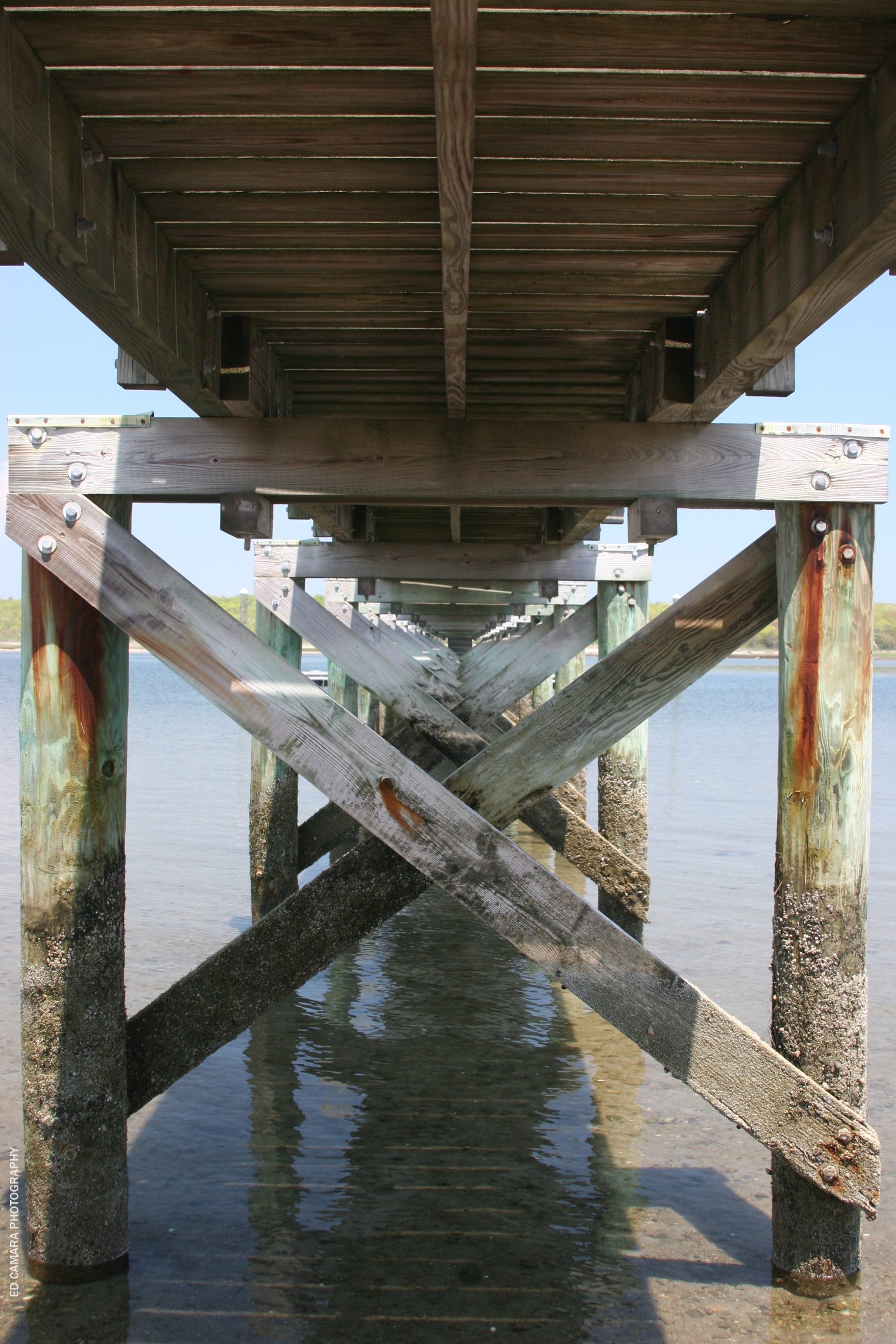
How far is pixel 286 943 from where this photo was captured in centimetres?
343

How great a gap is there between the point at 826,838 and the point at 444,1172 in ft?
6.35

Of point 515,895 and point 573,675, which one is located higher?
point 573,675

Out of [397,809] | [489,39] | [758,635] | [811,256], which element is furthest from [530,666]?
[758,635]

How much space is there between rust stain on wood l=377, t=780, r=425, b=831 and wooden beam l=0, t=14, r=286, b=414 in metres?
1.26

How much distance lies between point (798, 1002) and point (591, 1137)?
1.63 m

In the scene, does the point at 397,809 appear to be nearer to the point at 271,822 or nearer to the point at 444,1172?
the point at 444,1172

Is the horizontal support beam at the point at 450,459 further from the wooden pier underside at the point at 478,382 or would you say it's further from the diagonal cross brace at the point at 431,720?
the diagonal cross brace at the point at 431,720

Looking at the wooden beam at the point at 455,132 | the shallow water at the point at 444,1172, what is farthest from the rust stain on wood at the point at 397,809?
the shallow water at the point at 444,1172

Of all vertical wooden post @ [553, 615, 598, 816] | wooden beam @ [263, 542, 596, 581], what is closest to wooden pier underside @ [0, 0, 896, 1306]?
wooden beam @ [263, 542, 596, 581]

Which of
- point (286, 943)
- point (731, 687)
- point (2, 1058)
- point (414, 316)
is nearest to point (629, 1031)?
point (286, 943)

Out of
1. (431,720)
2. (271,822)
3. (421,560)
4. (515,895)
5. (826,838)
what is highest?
(421,560)

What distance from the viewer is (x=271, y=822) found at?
7.92 m

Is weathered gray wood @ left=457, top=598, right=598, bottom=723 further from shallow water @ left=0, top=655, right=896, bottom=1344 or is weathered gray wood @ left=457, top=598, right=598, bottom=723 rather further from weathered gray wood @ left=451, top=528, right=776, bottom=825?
weathered gray wood @ left=451, top=528, right=776, bottom=825

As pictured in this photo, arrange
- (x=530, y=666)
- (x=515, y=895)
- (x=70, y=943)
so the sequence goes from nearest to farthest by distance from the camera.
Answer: (x=515, y=895)
(x=70, y=943)
(x=530, y=666)
